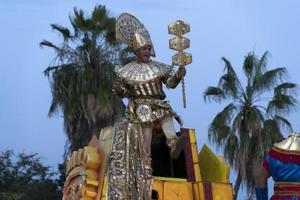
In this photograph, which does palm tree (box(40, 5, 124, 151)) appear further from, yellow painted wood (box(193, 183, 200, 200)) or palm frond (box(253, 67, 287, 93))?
yellow painted wood (box(193, 183, 200, 200))

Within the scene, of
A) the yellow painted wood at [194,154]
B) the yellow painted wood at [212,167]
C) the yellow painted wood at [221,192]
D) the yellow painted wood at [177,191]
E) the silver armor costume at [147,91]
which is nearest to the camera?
the yellow painted wood at [177,191]

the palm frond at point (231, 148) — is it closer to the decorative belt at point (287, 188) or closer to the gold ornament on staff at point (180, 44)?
the gold ornament on staff at point (180, 44)

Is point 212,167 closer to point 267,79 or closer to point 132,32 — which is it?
point 132,32

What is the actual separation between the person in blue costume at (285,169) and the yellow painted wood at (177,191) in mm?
1531

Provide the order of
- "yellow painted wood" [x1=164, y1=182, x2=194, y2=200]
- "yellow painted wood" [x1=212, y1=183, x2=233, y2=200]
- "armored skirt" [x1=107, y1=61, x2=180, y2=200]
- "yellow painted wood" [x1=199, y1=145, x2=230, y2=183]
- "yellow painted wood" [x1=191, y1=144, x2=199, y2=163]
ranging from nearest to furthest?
"yellow painted wood" [x1=164, y1=182, x2=194, y2=200], "yellow painted wood" [x1=212, y1=183, x2=233, y2=200], "armored skirt" [x1=107, y1=61, x2=180, y2=200], "yellow painted wood" [x1=191, y1=144, x2=199, y2=163], "yellow painted wood" [x1=199, y1=145, x2=230, y2=183]

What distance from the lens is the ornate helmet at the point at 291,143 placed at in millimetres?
7387

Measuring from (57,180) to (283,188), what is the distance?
1996 cm

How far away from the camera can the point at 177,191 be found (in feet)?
29.2

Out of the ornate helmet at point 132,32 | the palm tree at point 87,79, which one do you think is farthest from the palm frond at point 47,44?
the ornate helmet at point 132,32

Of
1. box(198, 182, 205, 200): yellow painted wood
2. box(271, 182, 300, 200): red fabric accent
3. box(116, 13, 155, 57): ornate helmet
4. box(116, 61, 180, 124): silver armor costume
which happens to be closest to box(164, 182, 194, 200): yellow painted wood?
box(198, 182, 205, 200): yellow painted wood

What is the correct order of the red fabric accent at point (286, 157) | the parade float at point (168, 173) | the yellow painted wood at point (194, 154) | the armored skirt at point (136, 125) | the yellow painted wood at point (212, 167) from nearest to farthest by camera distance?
the red fabric accent at point (286, 157)
the parade float at point (168, 173)
the armored skirt at point (136, 125)
the yellow painted wood at point (194, 154)
the yellow painted wood at point (212, 167)

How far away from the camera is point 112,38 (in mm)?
21469

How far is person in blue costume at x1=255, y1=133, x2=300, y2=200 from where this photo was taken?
7.36 metres

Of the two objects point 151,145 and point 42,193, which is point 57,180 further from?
point 151,145
